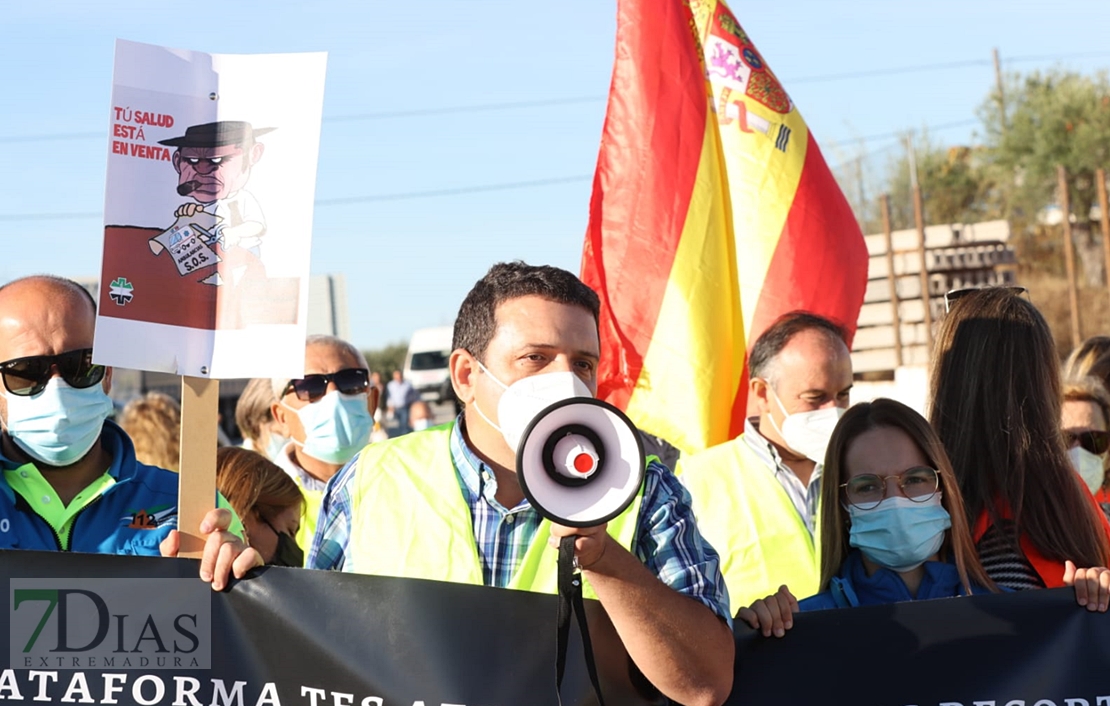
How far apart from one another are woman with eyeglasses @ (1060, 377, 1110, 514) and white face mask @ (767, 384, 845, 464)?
4.79 feet

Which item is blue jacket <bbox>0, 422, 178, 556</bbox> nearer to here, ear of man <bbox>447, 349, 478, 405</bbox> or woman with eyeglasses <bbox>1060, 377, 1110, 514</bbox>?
ear of man <bbox>447, 349, 478, 405</bbox>

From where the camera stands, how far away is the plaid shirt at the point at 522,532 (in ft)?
9.30

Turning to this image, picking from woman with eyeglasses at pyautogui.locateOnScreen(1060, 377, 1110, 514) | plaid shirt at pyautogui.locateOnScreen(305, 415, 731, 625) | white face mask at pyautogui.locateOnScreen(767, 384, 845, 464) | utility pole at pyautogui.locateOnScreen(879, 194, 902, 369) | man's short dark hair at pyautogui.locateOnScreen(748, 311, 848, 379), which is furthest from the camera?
utility pole at pyautogui.locateOnScreen(879, 194, 902, 369)

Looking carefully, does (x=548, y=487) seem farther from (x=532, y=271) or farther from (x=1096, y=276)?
(x=1096, y=276)

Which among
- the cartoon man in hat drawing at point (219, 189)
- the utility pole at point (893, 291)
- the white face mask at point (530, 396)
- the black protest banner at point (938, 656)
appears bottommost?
the black protest banner at point (938, 656)

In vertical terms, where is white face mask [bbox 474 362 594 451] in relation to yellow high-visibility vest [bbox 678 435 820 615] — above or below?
above

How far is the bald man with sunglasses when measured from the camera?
3402mm

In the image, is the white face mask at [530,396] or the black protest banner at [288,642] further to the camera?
the black protest banner at [288,642]

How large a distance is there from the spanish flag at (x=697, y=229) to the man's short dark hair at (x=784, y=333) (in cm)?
81

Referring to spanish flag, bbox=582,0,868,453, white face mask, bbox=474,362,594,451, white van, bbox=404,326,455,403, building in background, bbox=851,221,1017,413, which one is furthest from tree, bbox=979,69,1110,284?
white face mask, bbox=474,362,594,451

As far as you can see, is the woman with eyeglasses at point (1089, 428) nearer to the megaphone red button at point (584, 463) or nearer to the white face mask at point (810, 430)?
the white face mask at point (810, 430)

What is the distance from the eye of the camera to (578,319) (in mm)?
2980

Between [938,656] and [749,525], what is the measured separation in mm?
1473

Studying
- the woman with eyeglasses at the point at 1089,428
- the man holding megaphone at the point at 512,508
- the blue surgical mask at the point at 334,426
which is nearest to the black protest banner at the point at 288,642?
the man holding megaphone at the point at 512,508
